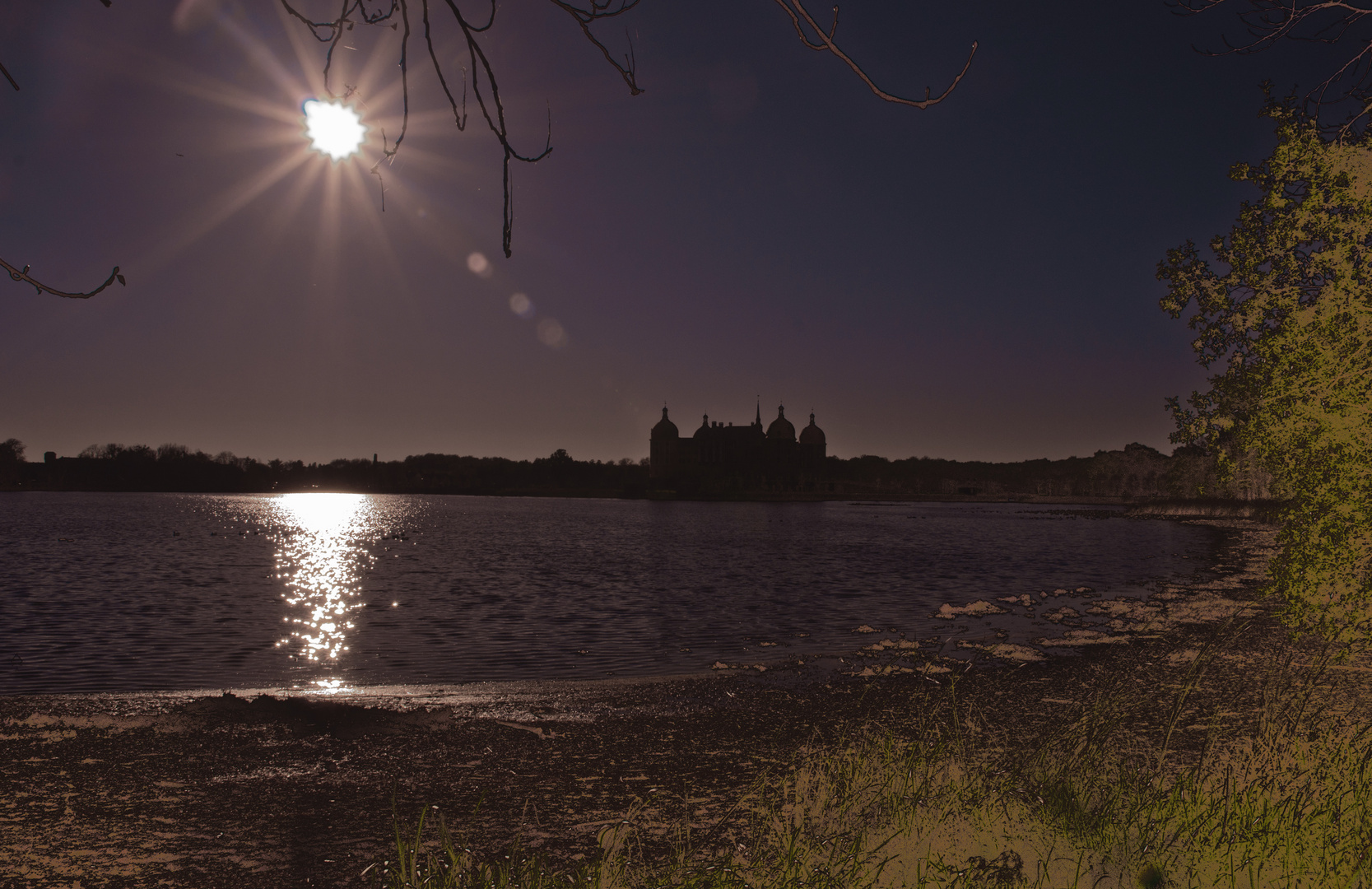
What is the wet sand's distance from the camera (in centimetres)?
696

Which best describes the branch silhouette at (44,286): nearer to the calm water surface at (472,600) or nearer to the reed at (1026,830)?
the reed at (1026,830)

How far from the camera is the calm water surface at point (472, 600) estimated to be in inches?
735

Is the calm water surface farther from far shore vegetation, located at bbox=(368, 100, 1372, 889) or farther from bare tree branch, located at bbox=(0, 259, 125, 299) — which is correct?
bare tree branch, located at bbox=(0, 259, 125, 299)

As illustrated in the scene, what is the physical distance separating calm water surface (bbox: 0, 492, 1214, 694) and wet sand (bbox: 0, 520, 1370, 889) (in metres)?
3.54

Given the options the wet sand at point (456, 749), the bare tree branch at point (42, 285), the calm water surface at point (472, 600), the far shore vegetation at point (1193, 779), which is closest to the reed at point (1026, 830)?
the far shore vegetation at point (1193, 779)

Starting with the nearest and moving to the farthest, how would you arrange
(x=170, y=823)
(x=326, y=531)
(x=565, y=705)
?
1. (x=170, y=823)
2. (x=565, y=705)
3. (x=326, y=531)

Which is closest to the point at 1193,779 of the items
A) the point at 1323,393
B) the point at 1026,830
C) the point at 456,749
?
the point at 1026,830

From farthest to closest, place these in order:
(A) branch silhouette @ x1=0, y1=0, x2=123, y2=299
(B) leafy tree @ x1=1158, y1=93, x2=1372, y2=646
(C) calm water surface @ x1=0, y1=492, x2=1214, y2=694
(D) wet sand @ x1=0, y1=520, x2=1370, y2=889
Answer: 1. (C) calm water surface @ x1=0, y1=492, x2=1214, y2=694
2. (B) leafy tree @ x1=1158, y1=93, x2=1372, y2=646
3. (D) wet sand @ x1=0, y1=520, x2=1370, y2=889
4. (A) branch silhouette @ x1=0, y1=0, x2=123, y2=299

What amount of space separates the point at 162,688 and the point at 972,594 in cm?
2634

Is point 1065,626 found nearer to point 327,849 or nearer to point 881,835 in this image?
point 881,835

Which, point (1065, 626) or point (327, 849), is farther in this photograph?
point (1065, 626)

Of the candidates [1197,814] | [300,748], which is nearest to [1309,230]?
[1197,814]

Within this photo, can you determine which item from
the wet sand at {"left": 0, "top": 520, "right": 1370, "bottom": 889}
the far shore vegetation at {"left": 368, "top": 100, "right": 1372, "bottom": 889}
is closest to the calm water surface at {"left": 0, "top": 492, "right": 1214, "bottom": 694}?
the wet sand at {"left": 0, "top": 520, "right": 1370, "bottom": 889}

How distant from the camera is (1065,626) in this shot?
21500 mm
